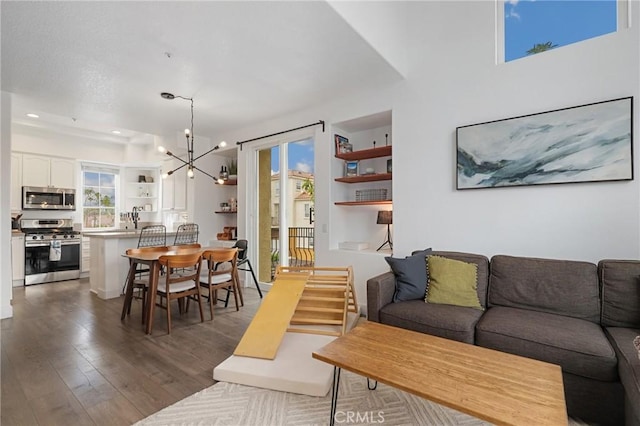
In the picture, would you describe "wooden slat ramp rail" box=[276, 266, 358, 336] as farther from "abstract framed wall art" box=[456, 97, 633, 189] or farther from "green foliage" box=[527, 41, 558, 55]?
"green foliage" box=[527, 41, 558, 55]

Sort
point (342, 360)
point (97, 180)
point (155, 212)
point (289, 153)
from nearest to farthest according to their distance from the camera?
point (342, 360) < point (289, 153) < point (97, 180) < point (155, 212)

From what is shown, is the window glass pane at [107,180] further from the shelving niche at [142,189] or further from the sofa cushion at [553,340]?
the sofa cushion at [553,340]

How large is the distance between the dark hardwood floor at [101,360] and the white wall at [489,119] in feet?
7.67

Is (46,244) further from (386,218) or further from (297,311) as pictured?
(386,218)

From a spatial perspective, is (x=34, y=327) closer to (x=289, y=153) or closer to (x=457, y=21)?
(x=289, y=153)

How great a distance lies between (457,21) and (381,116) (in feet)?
3.94

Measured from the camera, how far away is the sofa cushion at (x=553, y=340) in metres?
1.65

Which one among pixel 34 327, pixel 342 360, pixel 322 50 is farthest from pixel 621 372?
pixel 34 327

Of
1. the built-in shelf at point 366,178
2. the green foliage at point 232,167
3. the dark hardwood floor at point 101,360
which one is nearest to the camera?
the dark hardwood floor at point 101,360

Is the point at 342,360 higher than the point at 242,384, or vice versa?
the point at 342,360

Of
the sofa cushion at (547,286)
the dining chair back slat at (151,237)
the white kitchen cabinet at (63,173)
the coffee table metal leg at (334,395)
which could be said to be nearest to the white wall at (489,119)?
the sofa cushion at (547,286)

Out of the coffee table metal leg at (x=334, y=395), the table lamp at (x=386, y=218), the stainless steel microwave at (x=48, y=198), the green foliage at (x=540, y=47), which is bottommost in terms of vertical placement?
the coffee table metal leg at (x=334, y=395)

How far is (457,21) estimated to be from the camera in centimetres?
308

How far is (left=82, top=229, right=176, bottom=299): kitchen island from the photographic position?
4359 millimetres
